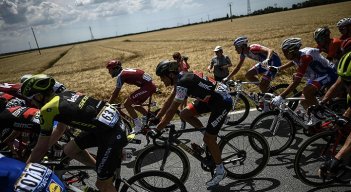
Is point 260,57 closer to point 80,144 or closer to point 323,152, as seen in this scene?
point 323,152

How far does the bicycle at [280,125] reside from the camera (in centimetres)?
535

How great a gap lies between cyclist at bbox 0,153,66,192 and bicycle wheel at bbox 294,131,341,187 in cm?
337

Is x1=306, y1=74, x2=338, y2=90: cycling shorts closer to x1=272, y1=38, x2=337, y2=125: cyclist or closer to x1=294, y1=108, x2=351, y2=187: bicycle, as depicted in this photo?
x1=272, y1=38, x2=337, y2=125: cyclist

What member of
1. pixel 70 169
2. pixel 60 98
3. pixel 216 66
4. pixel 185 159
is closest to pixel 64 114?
pixel 60 98

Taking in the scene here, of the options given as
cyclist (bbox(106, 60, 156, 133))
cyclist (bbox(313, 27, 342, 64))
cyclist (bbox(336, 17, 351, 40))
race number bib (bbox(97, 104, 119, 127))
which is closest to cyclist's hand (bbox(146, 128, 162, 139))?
race number bib (bbox(97, 104, 119, 127))

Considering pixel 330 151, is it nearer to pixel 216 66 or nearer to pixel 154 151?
pixel 154 151

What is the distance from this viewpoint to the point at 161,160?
4656mm

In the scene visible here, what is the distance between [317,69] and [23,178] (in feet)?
18.5

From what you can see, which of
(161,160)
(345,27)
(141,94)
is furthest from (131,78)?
(345,27)

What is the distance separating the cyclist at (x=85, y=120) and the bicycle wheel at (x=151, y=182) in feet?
0.85

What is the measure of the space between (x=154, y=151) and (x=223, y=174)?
46.0 inches

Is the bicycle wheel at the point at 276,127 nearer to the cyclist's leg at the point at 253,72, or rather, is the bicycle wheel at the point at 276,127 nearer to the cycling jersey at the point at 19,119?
the cyclist's leg at the point at 253,72

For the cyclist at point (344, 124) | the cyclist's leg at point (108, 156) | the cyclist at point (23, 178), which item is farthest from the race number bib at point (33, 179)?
the cyclist at point (344, 124)

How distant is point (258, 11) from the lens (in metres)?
121
